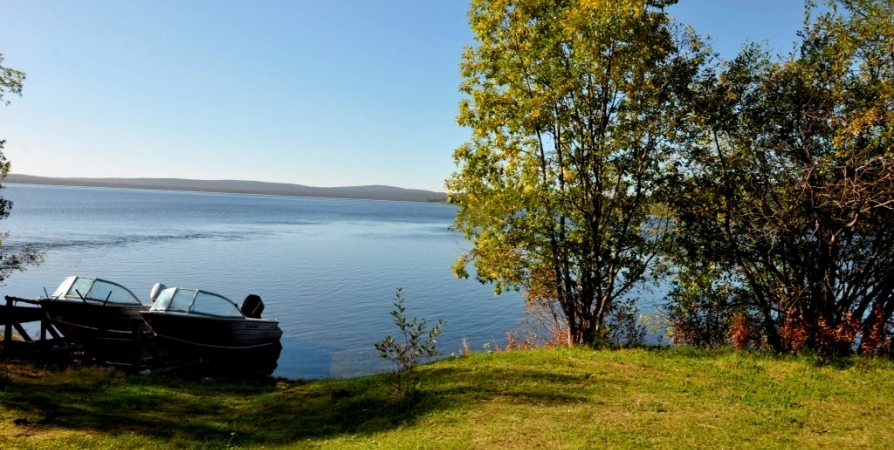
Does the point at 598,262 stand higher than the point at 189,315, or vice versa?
the point at 598,262

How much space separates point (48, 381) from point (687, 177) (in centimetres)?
1655

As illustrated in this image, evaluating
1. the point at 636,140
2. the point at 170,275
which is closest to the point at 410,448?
the point at 636,140

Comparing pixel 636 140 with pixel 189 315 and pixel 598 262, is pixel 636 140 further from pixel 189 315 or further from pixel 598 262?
pixel 189 315

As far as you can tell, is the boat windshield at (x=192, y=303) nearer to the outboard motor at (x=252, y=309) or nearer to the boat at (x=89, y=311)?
the boat at (x=89, y=311)

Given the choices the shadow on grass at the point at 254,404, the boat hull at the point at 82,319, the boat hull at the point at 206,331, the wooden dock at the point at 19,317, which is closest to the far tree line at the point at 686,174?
the shadow on grass at the point at 254,404

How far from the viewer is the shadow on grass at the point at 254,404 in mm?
8930

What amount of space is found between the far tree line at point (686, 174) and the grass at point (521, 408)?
2331 millimetres

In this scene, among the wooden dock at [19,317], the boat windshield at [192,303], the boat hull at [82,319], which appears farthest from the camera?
the boat windshield at [192,303]

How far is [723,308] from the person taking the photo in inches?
576

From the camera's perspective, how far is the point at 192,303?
18.8 m

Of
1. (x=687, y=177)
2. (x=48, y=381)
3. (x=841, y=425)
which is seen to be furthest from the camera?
(x=687, y=177)

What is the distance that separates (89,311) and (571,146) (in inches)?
671

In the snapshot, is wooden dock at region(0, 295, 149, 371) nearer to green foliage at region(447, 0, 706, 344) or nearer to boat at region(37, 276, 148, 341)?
boat at region(37, 276, 148, 341)

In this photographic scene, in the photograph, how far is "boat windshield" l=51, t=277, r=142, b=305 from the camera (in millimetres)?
18469
